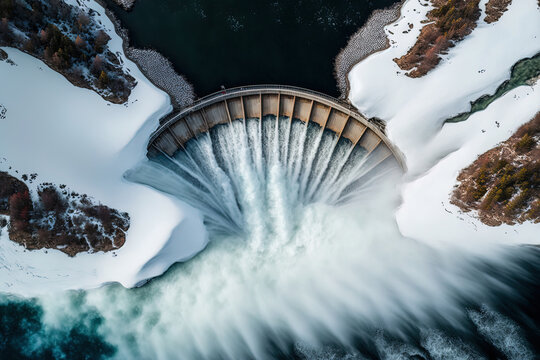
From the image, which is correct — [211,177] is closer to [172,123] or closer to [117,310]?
[172,123]

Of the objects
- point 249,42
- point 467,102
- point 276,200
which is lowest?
point 276,200

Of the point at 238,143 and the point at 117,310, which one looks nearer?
the point at 117,310

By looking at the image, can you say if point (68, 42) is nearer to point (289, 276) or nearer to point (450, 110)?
point (289, 276)

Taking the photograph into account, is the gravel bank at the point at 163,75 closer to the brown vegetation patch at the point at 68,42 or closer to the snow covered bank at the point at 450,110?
the brown vegetation patch at the point at 68,42

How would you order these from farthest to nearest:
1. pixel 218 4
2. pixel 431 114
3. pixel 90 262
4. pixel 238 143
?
1. pixel 218 4
2. pixel 238 143
3. pixel 431 114
4. pixel 90 262

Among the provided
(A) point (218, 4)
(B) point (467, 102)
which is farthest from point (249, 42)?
(B) point (467, 102)

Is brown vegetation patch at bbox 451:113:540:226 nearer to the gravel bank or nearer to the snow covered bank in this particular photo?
the snow covered bank

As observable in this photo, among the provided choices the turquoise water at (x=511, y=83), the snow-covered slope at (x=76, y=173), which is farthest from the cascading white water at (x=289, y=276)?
the turquoise water at (x=511, y=83)
